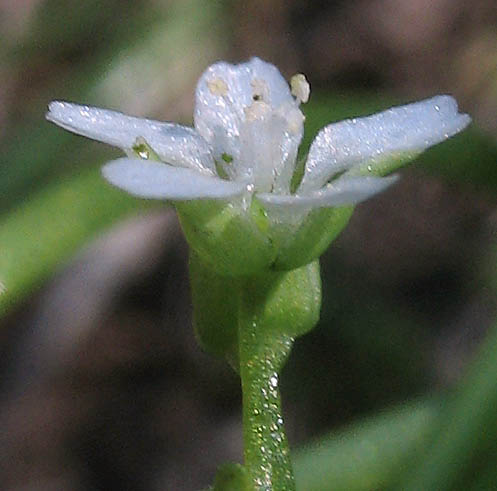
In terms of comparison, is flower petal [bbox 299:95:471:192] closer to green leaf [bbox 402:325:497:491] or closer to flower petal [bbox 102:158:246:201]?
flower petal [bbox 102:158:246:201]

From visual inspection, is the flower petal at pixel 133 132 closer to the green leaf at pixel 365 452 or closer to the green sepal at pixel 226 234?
the green sepal at pixel 226 234

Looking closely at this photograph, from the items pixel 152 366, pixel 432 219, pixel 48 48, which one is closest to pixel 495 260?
pixel 432 219

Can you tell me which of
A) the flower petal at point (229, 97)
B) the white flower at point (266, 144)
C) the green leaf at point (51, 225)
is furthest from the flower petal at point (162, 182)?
the green leaf at point (51, 225)

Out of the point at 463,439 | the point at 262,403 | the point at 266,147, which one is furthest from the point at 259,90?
the point at 463,439

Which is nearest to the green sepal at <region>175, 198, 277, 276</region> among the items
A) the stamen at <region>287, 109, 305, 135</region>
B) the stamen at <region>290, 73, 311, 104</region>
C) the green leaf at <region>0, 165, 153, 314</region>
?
the stamen at <region>287, 109, 305, 135</region>

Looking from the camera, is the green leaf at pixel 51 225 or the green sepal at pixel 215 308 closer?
the green sepal at pixel 215 308

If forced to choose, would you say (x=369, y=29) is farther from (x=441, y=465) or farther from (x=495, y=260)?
(x=441, y=465)
